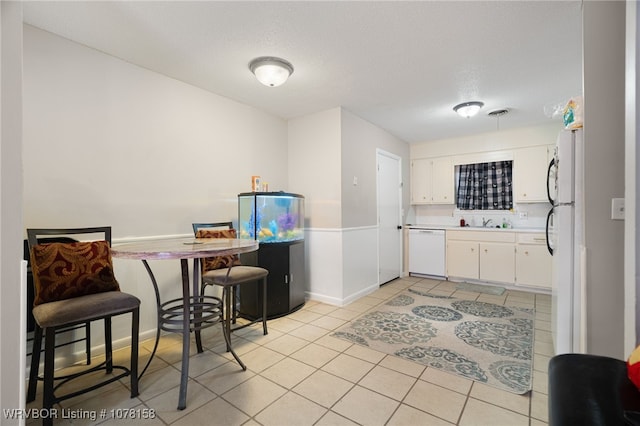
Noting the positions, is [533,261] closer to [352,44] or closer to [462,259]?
[462,259]

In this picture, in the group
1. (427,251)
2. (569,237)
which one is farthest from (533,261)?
(569,237)

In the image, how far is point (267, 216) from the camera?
3086 mm

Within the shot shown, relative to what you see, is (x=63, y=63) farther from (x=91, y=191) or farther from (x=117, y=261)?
(x=117, y=261)

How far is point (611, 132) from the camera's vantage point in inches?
63.7

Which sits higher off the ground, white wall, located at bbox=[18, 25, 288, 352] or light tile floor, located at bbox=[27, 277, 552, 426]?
white wall, located at bbox=[18, 25, 288, 352]

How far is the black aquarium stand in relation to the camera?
304cm

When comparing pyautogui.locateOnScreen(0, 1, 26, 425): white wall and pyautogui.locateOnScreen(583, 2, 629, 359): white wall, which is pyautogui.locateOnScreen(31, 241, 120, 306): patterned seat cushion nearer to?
pyautogui.locateOnScreen(0, 1, 26, 425): white wall

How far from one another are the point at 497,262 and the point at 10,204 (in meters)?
5.04

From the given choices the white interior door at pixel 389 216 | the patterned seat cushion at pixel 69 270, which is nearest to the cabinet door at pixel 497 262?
the white interior door at pixel 389 216

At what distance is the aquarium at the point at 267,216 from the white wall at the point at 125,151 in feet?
1.06

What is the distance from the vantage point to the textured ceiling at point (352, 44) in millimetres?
1850

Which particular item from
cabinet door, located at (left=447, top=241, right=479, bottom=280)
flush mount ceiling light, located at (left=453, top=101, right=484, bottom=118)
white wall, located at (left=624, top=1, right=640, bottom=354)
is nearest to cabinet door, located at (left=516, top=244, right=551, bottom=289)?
cabinet door, located at (left=447, top=241, right=479, bottom=280)

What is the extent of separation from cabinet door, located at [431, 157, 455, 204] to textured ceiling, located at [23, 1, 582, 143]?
1782 mm

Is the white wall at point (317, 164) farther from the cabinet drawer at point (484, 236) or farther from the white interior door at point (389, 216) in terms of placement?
the cabinet drawer at point (484, 236)
